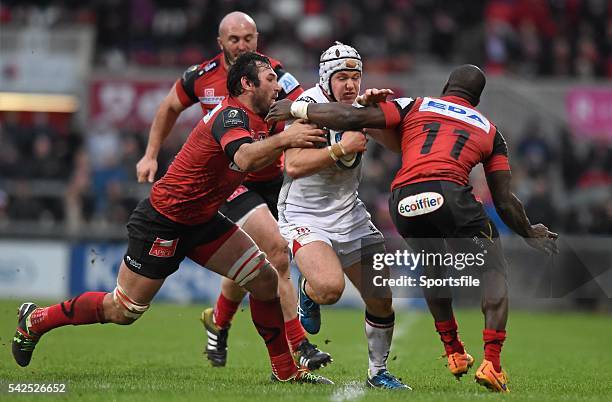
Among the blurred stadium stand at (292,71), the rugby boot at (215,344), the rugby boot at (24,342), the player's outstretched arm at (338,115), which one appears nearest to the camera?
the player's outstretched arm at (338,115)

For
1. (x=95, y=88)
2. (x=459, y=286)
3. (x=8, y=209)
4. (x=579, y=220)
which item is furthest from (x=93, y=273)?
(x=459, y=286)

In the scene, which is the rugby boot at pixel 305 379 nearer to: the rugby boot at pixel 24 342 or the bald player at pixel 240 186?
Result: the bald player at pixel 240 186

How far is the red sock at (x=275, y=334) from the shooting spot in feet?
28.9

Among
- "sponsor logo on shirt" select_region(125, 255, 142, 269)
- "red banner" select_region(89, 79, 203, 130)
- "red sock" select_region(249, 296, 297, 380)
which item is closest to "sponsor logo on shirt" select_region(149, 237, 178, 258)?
"sponsor logo on shirt" select_region(125, 255, 142, 269)

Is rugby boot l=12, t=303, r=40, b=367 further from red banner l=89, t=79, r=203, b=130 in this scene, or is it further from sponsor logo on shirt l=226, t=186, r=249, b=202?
red banner l=89, t=79, r=203, b=130

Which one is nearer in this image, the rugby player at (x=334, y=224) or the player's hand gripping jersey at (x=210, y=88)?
the rugby player at (x=334, y=224)

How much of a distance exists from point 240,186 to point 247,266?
1.70m

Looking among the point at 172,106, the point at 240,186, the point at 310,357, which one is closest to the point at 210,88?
the point at 172,106

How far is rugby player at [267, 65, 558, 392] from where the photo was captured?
8156mm

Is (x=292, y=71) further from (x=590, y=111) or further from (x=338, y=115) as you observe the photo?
(x=338, y=115)

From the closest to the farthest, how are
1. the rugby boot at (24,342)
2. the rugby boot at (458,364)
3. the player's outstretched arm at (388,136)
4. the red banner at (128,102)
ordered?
the rugby boot at (458,364)
the player's outstretched arm at (388,136)
the rugby boot at (24,342)
the red banner at (128,102)

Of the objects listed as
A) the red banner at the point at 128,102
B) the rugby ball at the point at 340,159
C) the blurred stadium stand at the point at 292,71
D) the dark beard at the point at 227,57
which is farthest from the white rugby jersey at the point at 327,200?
the red banner at the point at 128,102

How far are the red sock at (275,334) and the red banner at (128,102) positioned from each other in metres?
13.9

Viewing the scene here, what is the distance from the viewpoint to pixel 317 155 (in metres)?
8.35
